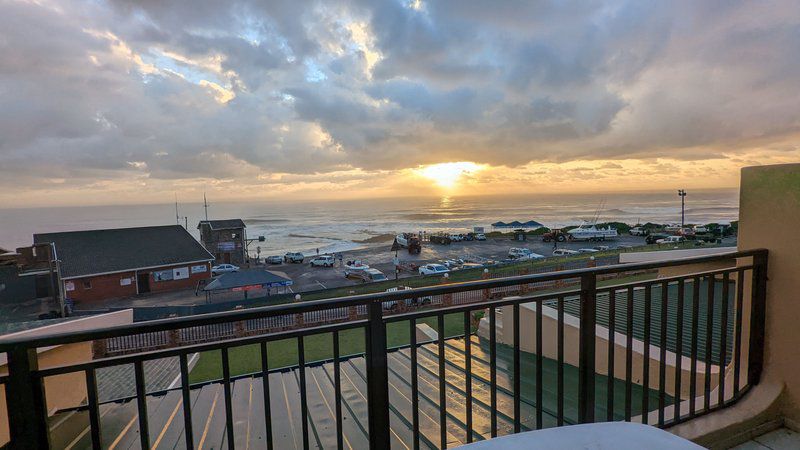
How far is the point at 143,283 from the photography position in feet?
75.4

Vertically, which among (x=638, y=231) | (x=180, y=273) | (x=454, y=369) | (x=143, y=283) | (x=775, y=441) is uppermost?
(x=775, y=441)

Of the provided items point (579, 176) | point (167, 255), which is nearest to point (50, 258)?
point (167, 255)

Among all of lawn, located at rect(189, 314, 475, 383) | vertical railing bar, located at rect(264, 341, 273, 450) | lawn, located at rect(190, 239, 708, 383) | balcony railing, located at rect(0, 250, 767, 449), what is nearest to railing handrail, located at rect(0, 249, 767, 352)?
balcony railing, located at rect(0, 250, 767, 449)

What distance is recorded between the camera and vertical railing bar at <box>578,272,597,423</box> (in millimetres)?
1779

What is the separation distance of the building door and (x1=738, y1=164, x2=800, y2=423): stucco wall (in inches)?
1083

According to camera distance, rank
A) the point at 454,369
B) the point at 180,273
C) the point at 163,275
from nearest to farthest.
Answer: the point at 454,369 < the point at 163,275 < the point at 180,273

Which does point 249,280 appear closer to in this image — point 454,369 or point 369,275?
point 369,275

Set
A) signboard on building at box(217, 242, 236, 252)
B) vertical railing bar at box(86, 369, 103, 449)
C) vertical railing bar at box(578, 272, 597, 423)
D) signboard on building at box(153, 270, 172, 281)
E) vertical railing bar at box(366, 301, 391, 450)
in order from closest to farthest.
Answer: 1. vertical railing bar at box(86, 369, 103, 449)
2. vertical railing bar at box(366, 301, 391, 450)
3. vertical railing bar at box(578, 272, 597, 423)
4. signboard on building at box(153, 270, 172, 281)
5. signboard on building at box(217, 242, 236, 252)

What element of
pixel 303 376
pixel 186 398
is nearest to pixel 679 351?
pixel 303 376

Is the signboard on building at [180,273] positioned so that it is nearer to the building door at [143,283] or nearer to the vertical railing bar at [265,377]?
the building door at [143,283]

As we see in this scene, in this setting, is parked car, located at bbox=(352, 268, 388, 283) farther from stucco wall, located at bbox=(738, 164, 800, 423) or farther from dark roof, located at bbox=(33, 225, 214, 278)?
stucco wall, located at bbox=(738, 164, 800, 423)

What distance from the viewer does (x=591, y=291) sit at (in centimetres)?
178

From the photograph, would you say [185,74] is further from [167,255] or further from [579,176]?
[579,176]

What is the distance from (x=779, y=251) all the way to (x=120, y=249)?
2949cm
